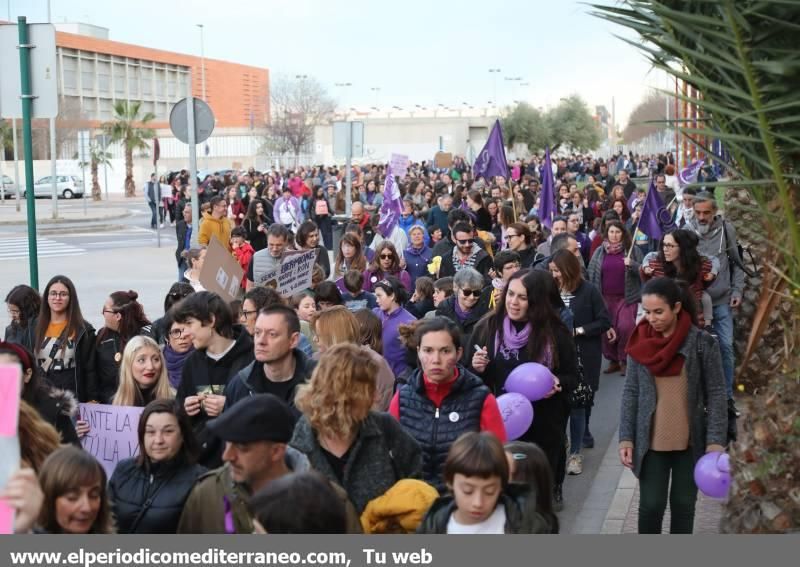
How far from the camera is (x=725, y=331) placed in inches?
420

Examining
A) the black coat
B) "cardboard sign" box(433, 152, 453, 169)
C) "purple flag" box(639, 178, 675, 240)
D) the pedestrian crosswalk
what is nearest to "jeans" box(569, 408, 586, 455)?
the black coat

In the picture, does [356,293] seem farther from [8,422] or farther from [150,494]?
[8,422]

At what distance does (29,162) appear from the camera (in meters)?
10.2

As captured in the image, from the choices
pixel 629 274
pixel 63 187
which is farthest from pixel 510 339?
pixel 63 187

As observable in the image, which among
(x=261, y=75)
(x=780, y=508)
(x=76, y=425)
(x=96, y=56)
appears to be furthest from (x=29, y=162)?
(x=261, y=75)

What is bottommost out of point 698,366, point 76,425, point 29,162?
point 76,425

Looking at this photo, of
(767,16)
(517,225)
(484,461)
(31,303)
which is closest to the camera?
(767,16)

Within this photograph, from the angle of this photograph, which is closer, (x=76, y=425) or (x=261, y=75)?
(x=76, y=425)

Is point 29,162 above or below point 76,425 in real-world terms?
above

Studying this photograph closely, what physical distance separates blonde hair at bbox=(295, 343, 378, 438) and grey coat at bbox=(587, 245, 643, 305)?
6.56m

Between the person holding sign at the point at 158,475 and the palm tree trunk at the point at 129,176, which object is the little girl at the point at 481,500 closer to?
the person holding sign at the point at 158,475

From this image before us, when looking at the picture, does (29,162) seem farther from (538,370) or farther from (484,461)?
(484,461)

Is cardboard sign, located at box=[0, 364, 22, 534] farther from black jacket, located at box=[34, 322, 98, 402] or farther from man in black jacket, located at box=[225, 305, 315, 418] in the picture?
black jacket, located at box=[34, 322, 98, 402]

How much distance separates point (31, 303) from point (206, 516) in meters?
4.76
